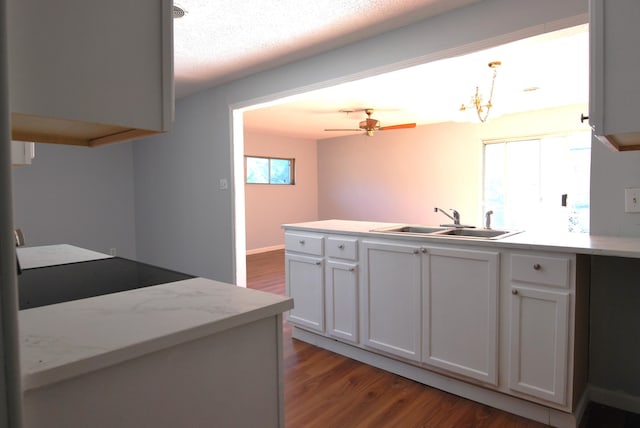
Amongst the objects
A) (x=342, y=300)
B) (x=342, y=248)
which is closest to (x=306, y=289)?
(x=342, y=300)

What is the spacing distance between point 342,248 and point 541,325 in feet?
3.92

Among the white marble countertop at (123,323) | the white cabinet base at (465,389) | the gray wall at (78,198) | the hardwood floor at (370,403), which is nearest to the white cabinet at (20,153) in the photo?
the white marble countertop at (123,323)

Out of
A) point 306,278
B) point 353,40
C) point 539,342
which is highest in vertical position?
point 353,40

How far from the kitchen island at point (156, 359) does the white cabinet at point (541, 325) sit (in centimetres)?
134

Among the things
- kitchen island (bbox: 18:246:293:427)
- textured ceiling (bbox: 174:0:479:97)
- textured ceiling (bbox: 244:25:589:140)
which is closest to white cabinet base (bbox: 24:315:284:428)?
kitchen island (bbox: 18:246:293:427)

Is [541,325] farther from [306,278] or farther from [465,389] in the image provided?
[306,278]

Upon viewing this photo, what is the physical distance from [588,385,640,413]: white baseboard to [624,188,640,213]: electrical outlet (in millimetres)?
942

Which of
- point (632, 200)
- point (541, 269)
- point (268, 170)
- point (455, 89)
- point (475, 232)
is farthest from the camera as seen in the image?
point (268, 170)

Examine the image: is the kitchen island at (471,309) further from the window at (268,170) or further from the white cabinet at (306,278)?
the window at (268,170)

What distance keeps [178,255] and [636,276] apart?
4.10 m

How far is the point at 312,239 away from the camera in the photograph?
2711 millimetres

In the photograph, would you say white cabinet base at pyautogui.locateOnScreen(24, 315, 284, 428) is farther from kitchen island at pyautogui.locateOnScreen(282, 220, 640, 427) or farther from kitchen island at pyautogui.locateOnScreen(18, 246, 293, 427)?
kitchen island at pyautogui.locateOnScreen(282, 220, 640, 427)

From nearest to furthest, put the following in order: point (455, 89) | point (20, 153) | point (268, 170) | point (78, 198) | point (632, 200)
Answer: point (20, 153)
point (632, 200)
point (455, 89)
point (78, 198)
point (268, 170)

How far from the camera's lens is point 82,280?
4.25ft
